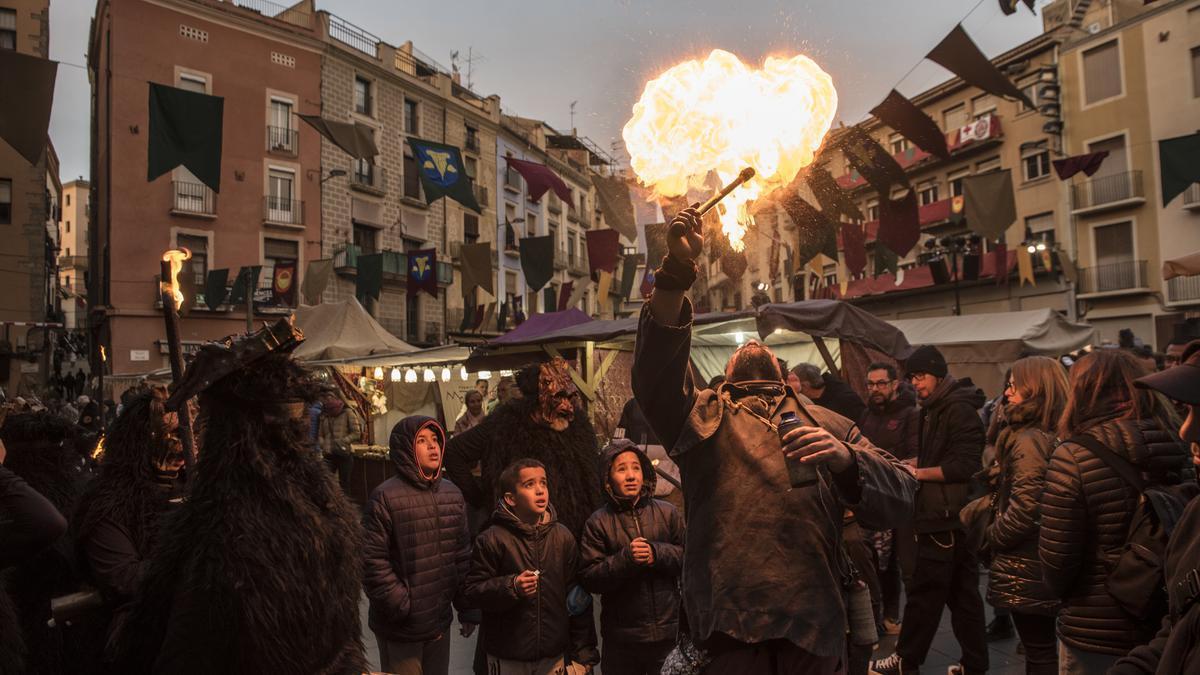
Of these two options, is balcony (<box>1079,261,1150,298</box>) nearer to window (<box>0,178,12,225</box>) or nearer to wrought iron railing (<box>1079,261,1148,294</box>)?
wrought iron railing (<box>1079,261,1148,294</box>)

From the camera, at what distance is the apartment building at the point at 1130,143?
27.1 metres

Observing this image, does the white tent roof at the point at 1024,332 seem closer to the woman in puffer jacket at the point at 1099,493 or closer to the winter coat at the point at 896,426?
the winter coat at the point at 896,426

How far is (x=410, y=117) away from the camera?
36500 mm

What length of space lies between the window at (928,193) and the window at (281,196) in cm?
2756

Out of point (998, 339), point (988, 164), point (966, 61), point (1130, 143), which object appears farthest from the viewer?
point (988, 164)

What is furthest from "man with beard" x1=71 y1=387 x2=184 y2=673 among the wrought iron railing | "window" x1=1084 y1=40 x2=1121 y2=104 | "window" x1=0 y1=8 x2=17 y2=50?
"window" x1=1084 y1=40 x2=1121 y2=104

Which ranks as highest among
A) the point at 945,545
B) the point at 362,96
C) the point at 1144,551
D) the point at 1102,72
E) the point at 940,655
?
the point at 362,96

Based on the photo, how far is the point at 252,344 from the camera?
2344 mm

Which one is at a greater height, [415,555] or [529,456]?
[529,456]

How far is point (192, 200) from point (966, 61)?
28.3 meters

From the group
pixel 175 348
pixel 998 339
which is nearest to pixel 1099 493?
pixel 175 348

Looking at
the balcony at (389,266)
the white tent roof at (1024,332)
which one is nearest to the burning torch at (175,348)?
the white tent roof at (1024,332)

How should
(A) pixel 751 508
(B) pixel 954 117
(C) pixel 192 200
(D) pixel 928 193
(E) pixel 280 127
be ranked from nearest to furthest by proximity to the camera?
(A) pixel 751 508 → (C) pixel 192 200 → (E) pixel 280 127 → (B) pixel 954 117 → (D) pixel 928 193

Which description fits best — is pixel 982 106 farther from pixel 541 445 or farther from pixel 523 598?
pixel 523 598
